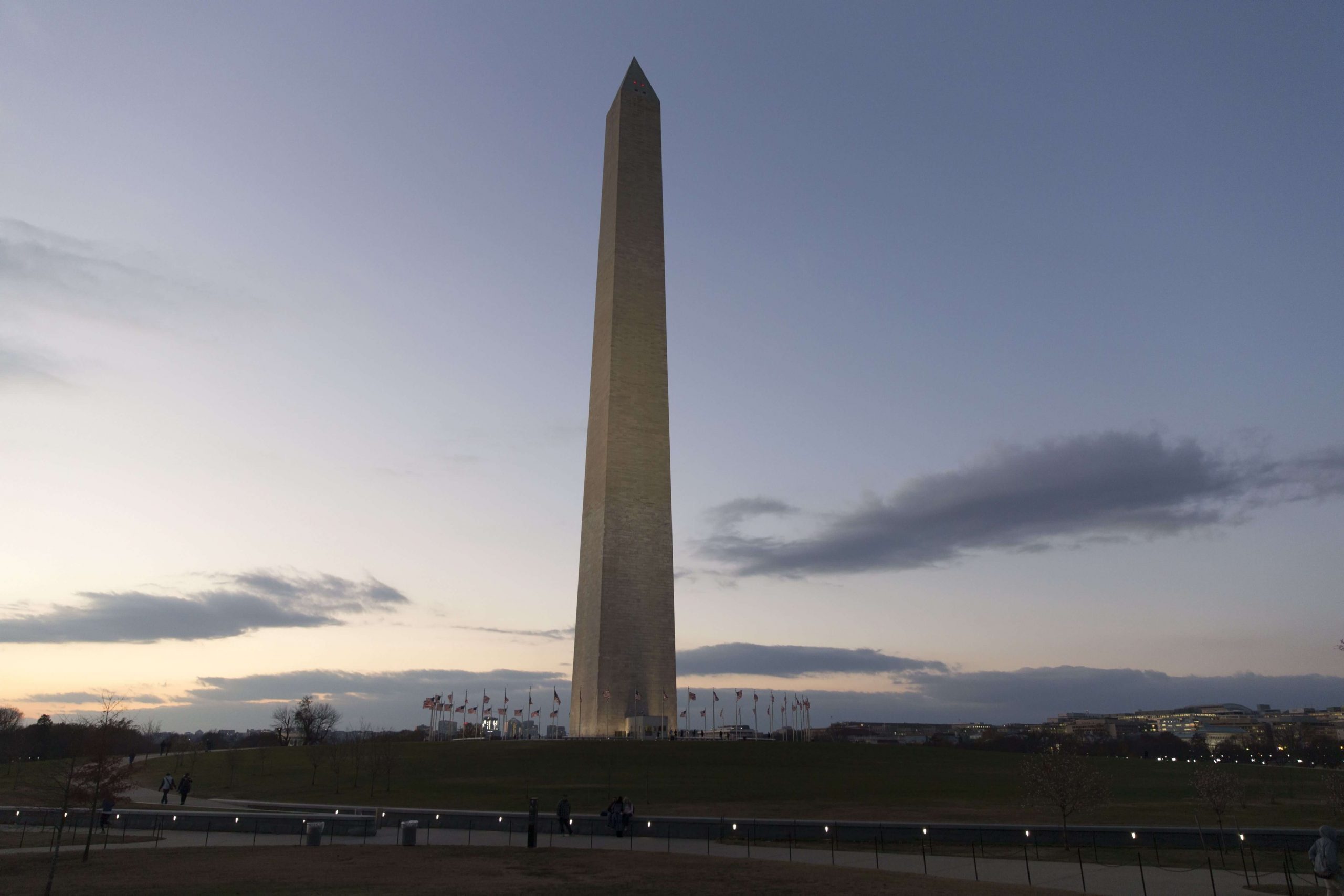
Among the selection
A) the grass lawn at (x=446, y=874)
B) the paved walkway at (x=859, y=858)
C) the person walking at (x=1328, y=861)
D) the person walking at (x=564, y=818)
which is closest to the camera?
the person walking at (x=1328, y=861)

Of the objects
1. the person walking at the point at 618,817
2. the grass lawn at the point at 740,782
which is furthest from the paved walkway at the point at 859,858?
the grass lawn at the point at 740,782

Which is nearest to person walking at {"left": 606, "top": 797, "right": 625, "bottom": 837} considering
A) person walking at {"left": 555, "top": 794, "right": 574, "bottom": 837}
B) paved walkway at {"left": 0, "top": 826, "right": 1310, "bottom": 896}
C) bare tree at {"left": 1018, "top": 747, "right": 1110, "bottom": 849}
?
paved walkway at {"left": 0, "top": 826, "right": 1310, "bottom": 896}

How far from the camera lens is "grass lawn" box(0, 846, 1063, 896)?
16312 mm

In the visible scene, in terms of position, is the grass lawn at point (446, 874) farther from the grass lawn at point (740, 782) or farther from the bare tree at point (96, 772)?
the grass lawn at point (740, 782)

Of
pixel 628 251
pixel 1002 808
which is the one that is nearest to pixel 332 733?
pixel 628 251

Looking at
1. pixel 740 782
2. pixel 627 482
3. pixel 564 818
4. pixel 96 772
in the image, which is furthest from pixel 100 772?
pixel 627 482

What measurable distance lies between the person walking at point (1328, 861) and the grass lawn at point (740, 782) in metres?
14.6

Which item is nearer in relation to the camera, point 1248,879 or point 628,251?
point 1248,879

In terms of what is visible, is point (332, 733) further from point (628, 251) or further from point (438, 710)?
point (628, 251)

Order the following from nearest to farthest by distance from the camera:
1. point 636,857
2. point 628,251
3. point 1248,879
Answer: point 1248,879 → point 636,857 → point 628,251

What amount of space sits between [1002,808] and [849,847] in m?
10.1

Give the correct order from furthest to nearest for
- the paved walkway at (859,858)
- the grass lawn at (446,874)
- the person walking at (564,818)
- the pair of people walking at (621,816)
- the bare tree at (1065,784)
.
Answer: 1. the person walking at (564,818)
2. the pair of people walking at (621,816)
3. the bare tree at (1065,784)
4. the paved walkway at (859,858)
5. the grass lawn at (446,874)

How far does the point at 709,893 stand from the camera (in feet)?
52.4

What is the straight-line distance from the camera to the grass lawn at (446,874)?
16312mm
